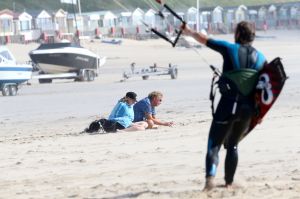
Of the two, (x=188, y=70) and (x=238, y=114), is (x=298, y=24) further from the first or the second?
(x=238, y=114)

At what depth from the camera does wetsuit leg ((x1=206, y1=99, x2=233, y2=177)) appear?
772 centimetres

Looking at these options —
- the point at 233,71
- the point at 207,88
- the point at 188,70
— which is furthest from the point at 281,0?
the point at 233,71

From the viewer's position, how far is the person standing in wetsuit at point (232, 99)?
Result: 766cm

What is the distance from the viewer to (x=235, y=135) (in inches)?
311

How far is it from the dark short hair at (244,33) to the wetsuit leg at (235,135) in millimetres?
557

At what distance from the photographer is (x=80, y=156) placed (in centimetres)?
1066

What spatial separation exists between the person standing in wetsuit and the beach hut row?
152 feet

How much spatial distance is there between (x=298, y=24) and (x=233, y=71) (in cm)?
8555

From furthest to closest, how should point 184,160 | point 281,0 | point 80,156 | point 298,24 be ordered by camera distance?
1. point 281,0
2. point 298,24
3. point 80,156
4. point 184,160

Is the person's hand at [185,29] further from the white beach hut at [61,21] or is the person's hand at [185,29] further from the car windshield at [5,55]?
the white beach hut at [61,21]

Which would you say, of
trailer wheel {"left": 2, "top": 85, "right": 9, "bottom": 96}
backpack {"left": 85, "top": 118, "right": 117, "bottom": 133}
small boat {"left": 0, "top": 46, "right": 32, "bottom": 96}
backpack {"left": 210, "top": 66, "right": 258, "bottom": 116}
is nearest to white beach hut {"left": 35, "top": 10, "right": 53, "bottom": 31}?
small boat {"left": 0, "top": 46, "right": 32, "bottom": 96}

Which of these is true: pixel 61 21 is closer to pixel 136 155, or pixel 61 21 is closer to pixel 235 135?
pixel 136 155

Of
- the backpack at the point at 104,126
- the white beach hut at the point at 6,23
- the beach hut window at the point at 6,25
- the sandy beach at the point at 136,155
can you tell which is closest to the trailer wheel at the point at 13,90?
the sandy beach at the point at 136,155

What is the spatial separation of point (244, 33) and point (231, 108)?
65 cm
